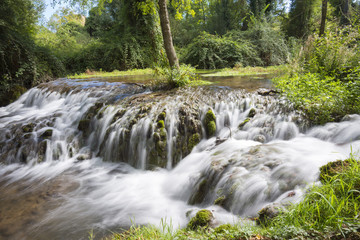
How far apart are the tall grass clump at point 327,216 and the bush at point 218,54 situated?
1499 cm

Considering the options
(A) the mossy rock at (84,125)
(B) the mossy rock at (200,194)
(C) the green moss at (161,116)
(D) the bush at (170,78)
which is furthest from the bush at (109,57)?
(B) the mossy rock at (200,194)

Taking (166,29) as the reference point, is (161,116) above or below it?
below

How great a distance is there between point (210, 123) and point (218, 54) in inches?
522

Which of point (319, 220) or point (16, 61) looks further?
point (16, 61)

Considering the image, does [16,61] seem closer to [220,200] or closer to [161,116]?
[161,116]

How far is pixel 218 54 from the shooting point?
671 inches

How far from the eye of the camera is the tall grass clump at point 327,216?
1524mm

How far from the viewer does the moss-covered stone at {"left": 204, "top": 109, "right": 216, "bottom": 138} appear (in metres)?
5.17

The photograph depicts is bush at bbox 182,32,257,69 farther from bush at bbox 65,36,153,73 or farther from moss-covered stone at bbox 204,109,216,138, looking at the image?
moss-covered stone at bbox 204,109,216,138

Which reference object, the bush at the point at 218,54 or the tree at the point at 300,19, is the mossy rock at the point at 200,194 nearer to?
the bush at the point at 218,54

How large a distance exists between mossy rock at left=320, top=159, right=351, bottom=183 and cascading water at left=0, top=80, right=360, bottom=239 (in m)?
0.14

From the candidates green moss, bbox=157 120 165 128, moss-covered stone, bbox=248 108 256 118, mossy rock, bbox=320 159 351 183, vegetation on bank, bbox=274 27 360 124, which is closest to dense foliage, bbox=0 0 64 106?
green moss, bbox=157 120 165 128

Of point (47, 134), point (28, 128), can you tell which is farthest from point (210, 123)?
point (28, 128)

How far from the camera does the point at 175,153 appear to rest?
4.97 m
